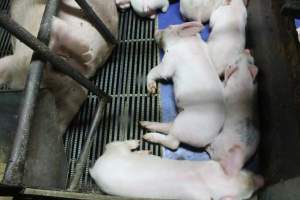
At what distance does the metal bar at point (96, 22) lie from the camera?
1739 mm

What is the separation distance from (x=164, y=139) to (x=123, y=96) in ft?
1.17

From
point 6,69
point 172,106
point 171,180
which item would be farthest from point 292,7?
point 6,69

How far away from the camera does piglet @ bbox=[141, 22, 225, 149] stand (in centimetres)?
162

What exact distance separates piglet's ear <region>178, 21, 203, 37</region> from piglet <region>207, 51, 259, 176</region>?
0.27 meters

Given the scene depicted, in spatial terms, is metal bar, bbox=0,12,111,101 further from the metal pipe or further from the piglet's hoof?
the metal pipe

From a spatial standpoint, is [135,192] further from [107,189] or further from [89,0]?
[89,0]

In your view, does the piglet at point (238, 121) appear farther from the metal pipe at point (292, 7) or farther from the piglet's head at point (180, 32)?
the metal pipe at point (292, 7)

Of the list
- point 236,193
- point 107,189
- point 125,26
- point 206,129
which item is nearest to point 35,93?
point 107,189

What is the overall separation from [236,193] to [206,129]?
0.28 metres

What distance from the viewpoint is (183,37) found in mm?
1881

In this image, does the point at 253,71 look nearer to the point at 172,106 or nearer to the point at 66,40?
the point at 172,106

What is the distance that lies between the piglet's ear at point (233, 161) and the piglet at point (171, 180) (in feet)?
0.05

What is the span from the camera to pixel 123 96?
195 cm

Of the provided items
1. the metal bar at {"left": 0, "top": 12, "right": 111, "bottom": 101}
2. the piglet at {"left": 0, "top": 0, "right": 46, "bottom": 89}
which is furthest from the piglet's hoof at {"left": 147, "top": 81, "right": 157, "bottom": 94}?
the piglet at {"left": 0, "top": 0, "right": 46, "bottom": 89}
